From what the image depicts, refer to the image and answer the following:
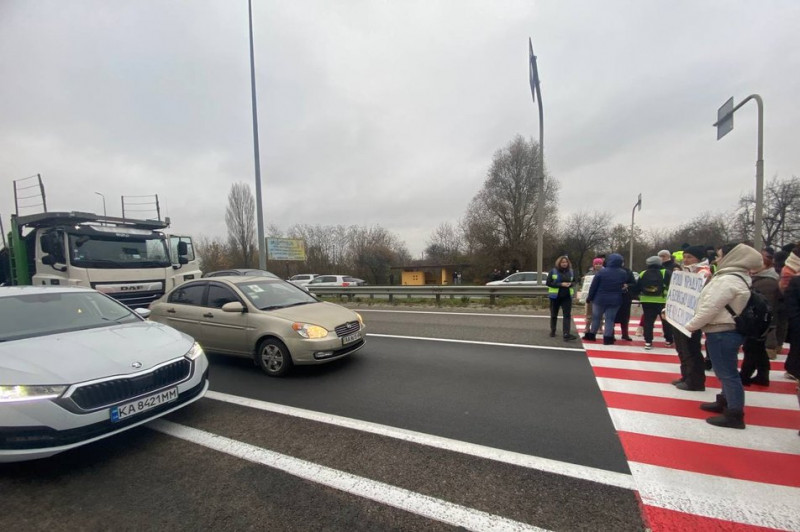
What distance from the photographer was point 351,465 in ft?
9.70

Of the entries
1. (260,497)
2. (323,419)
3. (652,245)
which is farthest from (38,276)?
(652,245)

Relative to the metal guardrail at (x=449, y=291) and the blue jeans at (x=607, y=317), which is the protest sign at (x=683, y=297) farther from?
the metal guardrail at (x=449, y=291)

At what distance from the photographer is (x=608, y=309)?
721 cm

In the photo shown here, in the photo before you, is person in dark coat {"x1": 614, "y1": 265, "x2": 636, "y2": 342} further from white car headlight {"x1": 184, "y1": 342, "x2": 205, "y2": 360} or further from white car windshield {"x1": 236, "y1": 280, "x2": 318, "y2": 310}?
white car headlight {"x1": 184, "y1": 342, "x2": 205, "y2": 360}

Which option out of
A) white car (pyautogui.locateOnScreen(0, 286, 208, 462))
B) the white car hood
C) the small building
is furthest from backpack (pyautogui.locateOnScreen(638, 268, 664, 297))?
the small building

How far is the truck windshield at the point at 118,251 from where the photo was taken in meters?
8.36

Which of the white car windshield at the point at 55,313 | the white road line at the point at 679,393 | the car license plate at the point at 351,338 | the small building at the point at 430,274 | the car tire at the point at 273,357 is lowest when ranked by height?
the small building at the point at 430,274

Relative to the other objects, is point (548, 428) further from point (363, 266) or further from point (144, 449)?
point (363, 266)

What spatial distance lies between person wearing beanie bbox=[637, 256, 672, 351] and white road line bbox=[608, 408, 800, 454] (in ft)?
10.8

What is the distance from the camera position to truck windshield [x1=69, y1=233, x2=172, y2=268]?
8.36 meters

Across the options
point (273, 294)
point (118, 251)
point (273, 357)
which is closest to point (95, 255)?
point (118, 251)

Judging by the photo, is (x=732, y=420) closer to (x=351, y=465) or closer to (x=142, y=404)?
(x=351, y=465)

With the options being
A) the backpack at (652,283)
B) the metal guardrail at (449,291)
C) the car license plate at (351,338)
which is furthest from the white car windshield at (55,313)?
the metal guardrail at (449,291)

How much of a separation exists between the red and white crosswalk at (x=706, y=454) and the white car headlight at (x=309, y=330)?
386 cm
